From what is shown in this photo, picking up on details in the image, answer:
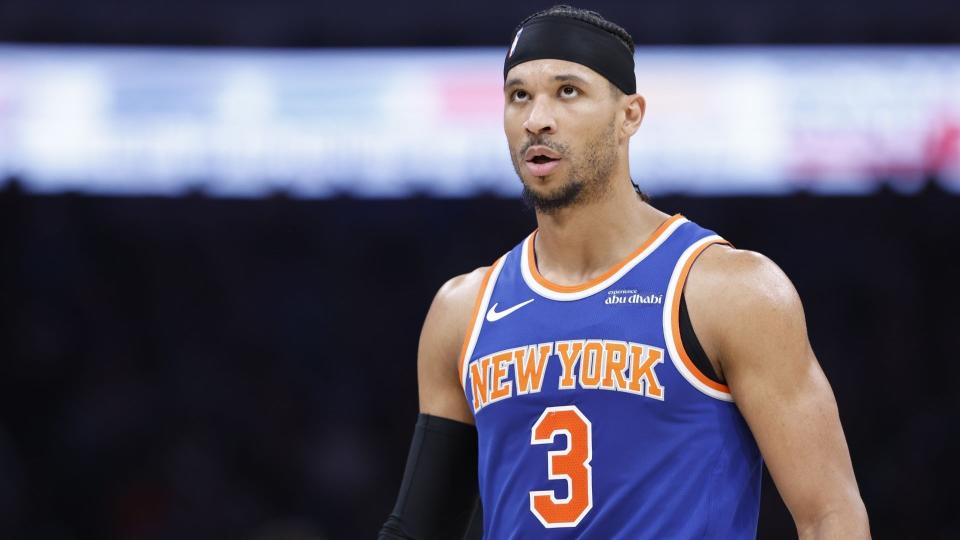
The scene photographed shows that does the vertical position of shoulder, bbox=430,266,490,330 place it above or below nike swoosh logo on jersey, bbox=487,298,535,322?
above

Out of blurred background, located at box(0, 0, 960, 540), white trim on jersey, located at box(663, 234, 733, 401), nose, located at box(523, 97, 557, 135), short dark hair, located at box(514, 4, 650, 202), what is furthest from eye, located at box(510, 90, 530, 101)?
blurred background, located at box(0, 0, 960, 540)

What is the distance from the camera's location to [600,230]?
3832 mm

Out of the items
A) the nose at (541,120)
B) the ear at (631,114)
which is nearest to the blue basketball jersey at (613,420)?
the ear at (631,114)

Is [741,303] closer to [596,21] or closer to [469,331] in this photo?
[469,331]

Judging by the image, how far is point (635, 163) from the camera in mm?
9734

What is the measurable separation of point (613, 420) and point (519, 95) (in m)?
0.99

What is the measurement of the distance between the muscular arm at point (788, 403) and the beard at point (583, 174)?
553 mm

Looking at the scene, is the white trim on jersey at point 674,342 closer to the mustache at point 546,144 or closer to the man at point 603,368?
the man at point 603,368

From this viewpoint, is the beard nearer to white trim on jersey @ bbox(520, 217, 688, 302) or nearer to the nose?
the nose

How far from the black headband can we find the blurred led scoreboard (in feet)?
18.7

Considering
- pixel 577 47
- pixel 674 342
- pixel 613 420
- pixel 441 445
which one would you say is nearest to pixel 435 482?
pixel 441 445

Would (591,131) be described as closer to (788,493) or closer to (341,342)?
(788,493)

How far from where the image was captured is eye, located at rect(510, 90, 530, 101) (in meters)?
3.86

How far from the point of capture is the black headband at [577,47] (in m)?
3.82
